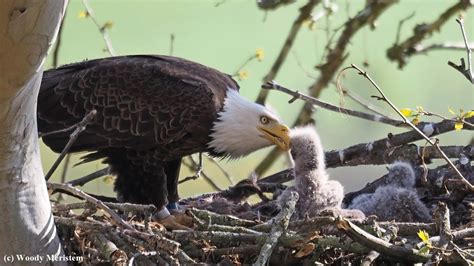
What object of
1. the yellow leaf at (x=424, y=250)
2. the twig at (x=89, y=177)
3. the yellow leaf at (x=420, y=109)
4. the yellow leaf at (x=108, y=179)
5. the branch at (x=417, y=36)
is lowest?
the yellow leaf at (x=108, y=179)

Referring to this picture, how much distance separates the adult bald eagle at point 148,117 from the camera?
18.7 ft

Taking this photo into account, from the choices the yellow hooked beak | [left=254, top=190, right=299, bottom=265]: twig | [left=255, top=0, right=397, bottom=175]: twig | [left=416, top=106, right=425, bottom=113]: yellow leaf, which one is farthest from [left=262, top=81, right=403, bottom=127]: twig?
[left=255, top=0, right=397, bottom=175]: twig

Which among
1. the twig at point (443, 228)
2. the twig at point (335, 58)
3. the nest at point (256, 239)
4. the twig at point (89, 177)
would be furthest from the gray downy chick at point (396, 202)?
the twig at point (335, 58)

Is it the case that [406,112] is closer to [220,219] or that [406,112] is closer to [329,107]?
[329,107]

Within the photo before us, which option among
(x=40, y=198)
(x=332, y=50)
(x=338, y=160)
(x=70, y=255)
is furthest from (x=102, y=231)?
(x=332, y=50)

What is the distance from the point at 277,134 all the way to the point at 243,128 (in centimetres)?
20

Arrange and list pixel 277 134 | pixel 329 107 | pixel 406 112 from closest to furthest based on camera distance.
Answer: pixel 406 112 < pixel 329 107 < pixel 277 134

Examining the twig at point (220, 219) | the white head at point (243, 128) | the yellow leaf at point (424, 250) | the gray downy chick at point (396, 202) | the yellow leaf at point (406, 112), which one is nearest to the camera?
the yellow leaf at point (424, 250)

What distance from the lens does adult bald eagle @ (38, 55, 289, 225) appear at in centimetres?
570

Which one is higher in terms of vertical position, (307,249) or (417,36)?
(417,36)

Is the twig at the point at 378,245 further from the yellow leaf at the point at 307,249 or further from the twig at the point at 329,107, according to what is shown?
the twig at the point at 329,107

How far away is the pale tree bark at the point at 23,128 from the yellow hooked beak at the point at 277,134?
6.18 feet

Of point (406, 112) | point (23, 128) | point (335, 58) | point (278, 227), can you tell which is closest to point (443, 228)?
point (406, 112)

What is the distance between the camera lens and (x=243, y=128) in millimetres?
5883
